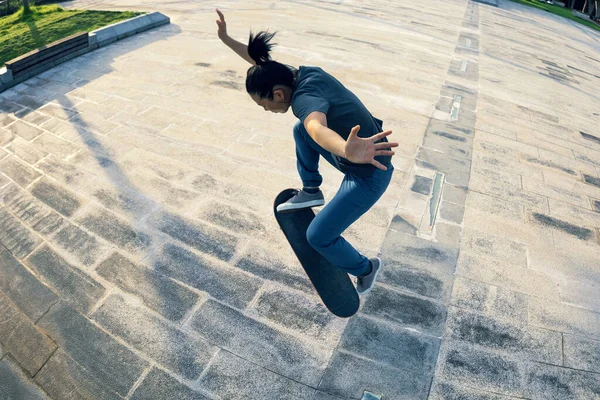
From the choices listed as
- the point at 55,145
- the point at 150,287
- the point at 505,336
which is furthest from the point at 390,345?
the point at 55,145

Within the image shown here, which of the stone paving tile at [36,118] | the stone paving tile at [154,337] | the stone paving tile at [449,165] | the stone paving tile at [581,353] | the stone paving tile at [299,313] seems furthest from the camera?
the stone paving tile at [36,118]

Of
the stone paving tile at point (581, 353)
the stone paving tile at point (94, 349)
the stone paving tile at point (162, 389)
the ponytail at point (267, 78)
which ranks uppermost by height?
the ponytail at point (267, 78)

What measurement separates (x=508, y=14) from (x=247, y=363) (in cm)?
2520

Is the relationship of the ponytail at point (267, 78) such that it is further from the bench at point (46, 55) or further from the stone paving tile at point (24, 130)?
the bench at point (46, 55)

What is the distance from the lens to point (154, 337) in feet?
11.2

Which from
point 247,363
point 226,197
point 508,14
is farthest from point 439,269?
point 508,14

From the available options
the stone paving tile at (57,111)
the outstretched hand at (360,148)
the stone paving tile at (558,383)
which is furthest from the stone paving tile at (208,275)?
the stone paving tile at (57,111)

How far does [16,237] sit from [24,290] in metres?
0.91

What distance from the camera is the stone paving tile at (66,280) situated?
3.74 meters

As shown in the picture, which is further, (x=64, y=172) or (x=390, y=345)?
(x=64, y=172)

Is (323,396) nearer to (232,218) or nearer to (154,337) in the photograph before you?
(154,337)

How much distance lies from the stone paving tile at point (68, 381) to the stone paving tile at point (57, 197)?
197 centimetres

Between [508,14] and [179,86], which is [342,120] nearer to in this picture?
[179,86]

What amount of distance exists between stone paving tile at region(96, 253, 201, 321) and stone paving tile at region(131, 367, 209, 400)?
0.54 metres
